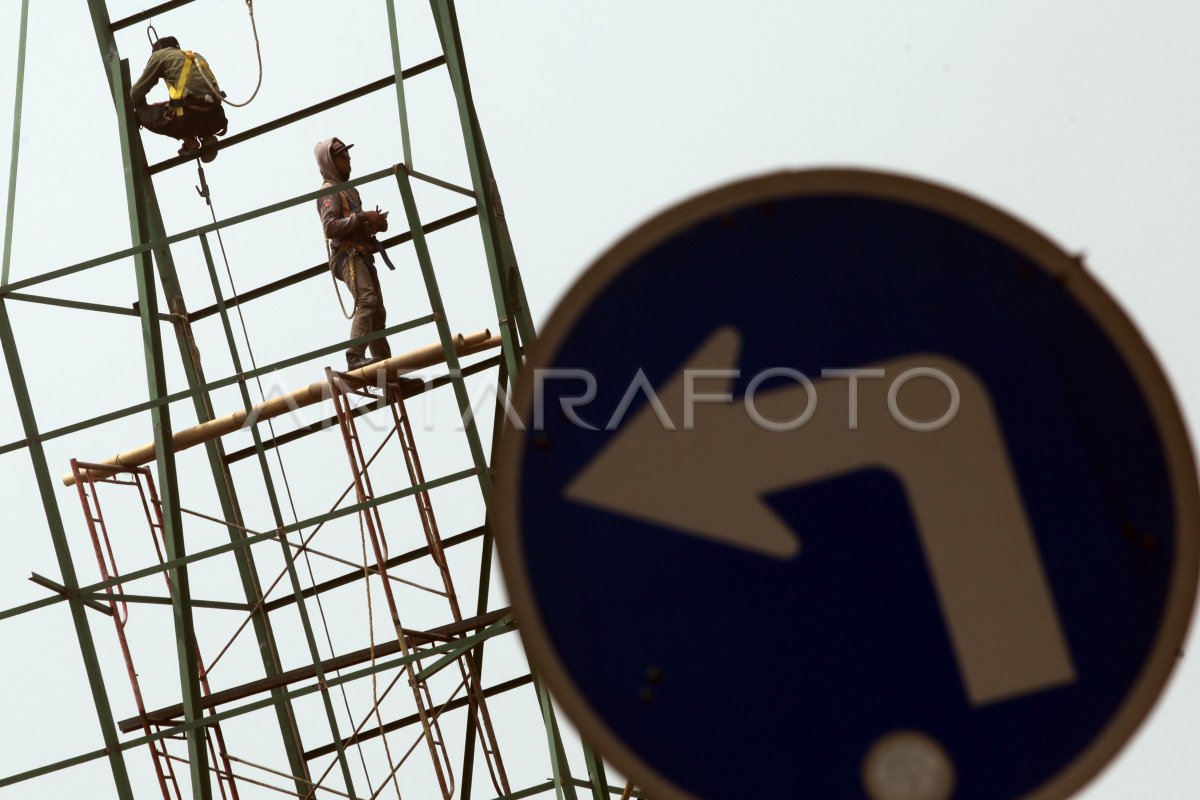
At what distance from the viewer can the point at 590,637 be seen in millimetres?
2121

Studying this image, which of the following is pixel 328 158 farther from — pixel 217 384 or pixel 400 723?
pixel 400 723

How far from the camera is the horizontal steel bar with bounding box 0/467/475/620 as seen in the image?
31.1 feet

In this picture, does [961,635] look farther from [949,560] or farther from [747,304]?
[747,304]

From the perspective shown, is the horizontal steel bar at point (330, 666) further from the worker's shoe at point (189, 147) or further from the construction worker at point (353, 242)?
the worker's shoe at point (189, 147)

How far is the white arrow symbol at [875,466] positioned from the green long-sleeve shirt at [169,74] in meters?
9.91

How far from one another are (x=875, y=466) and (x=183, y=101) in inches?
397

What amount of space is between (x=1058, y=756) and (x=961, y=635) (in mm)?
180

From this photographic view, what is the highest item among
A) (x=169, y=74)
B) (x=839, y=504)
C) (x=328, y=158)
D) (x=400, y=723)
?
(x=169, y=74)

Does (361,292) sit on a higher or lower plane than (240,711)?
higher

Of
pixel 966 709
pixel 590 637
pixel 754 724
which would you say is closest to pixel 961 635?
pixel 966 709

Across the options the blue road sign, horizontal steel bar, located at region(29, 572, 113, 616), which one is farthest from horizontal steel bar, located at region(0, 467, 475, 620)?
the blue road sign

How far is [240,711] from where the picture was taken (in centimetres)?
962

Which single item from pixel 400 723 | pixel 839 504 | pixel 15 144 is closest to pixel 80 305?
pixel 15 144

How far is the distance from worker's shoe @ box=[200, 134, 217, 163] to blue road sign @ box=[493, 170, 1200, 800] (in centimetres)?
997
